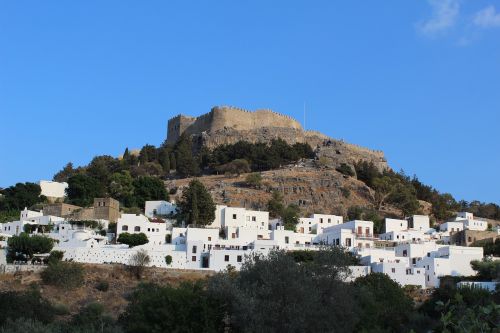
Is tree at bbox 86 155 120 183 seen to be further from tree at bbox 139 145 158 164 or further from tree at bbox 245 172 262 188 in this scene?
tree at bbox 245 172 262 188

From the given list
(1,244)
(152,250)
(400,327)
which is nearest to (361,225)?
(152,250)

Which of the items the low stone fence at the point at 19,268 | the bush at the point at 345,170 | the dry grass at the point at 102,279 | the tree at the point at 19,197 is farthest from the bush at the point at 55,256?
the bush at the point at 345,170

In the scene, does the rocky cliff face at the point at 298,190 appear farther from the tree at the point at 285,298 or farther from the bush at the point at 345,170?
the tree at the point at 285,298

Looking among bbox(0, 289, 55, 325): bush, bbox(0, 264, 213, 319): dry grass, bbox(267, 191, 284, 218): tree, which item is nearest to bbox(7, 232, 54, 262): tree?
bbox(0, 264, 213, 319): dry grass

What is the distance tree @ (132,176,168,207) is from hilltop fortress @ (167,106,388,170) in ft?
63.0

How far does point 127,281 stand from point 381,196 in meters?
32.0

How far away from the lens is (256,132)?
273 feet

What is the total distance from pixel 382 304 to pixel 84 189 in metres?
34.5

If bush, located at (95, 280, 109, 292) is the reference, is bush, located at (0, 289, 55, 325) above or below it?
below

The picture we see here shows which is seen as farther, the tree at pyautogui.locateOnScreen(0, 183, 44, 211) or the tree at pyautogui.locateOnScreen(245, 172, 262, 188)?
the tree at pyautogui.locateOnScreen(245, 172, 262, 188)

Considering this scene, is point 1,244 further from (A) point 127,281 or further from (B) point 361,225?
(B) point 361,225

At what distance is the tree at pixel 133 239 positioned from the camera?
48.3 metres

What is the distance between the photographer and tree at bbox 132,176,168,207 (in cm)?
6150

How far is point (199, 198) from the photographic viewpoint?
54.2 m
